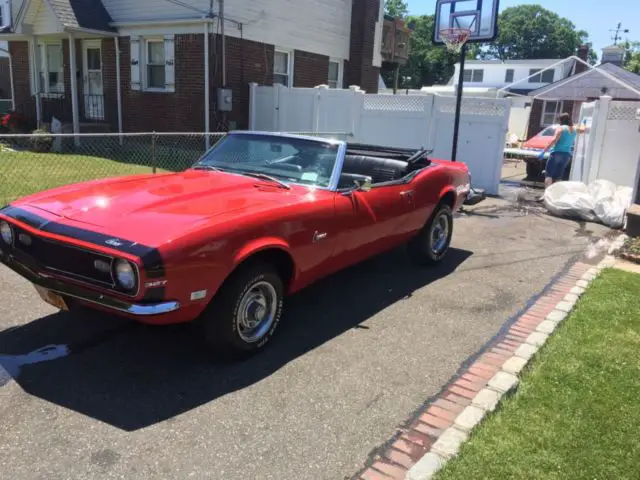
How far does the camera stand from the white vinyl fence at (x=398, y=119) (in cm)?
1134

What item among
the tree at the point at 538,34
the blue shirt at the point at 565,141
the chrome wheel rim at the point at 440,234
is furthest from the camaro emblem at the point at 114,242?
the tree at the point at 538,34

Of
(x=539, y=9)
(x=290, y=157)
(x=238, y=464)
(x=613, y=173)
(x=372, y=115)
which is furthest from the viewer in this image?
(x=539, y=9)

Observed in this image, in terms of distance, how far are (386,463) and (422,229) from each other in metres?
3.52

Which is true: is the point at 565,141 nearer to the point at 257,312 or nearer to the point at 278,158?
the point at 278,158

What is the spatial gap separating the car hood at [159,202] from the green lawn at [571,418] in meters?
2.04

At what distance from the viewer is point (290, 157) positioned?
193 inches

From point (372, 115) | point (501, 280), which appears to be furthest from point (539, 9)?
point (501, 280)

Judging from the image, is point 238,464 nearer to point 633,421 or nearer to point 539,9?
point 633,421

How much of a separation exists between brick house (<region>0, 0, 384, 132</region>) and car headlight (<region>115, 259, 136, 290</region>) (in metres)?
11.1

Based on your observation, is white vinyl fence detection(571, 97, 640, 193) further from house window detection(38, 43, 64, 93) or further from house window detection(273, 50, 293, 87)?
house window detection(38, 43, 64, 93)

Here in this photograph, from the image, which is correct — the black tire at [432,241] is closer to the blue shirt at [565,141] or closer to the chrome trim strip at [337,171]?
the chrome trim strip at [337,171]

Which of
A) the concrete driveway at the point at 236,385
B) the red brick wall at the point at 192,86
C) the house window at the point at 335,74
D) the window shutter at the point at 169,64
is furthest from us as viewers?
the house window at the point at 335,74

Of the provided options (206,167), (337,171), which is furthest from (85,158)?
(337,171)

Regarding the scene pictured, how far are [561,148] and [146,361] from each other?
10.4 meters
